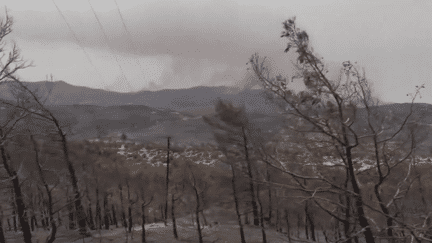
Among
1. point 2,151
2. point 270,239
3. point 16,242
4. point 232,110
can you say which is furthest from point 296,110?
point 16,242

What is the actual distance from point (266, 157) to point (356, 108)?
234 cm

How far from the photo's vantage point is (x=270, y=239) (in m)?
32.8

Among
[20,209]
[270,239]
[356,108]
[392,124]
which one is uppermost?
[356,108]

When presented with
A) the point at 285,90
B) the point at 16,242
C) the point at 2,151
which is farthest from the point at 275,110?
the point at 16,242

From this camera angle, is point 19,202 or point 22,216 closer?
point 22,216

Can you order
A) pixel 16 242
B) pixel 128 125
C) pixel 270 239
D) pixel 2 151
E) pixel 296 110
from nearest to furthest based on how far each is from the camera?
pixel 296 110
pixel 2 151
pixel 16 242
pixel 270 239
pixel 128 125

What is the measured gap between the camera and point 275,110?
543 cm


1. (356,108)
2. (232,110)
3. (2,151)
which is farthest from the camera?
(232,110)

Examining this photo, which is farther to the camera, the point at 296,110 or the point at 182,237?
the point at 182,237

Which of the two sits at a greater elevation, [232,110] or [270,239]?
[232,110]

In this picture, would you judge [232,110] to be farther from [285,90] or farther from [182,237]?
[182,237]

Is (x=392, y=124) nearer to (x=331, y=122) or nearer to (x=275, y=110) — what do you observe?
(x=331, y=122)

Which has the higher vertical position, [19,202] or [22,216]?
[19,202]

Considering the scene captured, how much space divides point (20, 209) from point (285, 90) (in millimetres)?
11731
